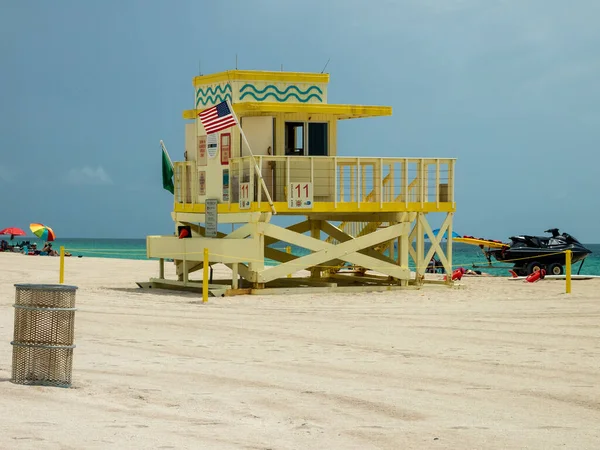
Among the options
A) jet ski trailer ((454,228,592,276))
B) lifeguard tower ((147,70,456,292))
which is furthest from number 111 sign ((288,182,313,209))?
jet ski trailer ((454,228,592,276))

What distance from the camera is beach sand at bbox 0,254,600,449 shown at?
26.9ft

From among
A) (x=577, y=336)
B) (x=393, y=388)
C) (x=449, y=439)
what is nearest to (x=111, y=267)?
(x=577, y=336)

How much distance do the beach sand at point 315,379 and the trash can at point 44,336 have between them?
0.74ft

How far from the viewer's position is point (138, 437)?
7812mm

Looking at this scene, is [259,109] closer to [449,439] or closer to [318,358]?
[318,358]

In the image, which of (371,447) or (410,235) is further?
(410,235)

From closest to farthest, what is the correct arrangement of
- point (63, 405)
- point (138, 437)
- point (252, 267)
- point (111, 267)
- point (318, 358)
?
point (138, 437) < point (63, 405) < point (318, 358) < point (252, 267) < point (111, 267)

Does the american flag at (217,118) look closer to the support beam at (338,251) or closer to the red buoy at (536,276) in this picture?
the support beam at (338,251)

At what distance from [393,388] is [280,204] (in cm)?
1193

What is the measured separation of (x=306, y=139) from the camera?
77.1ft

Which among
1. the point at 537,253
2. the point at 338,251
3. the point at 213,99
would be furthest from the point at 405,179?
the point at 537,253

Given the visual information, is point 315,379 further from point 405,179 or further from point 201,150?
point 201,150

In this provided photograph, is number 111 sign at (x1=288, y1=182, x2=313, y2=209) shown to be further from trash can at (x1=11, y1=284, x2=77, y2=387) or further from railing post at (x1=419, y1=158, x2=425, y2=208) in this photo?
trash can at (x1=11, y1=284, x2=77, y2=387)

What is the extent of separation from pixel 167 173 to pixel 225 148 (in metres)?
2.97
